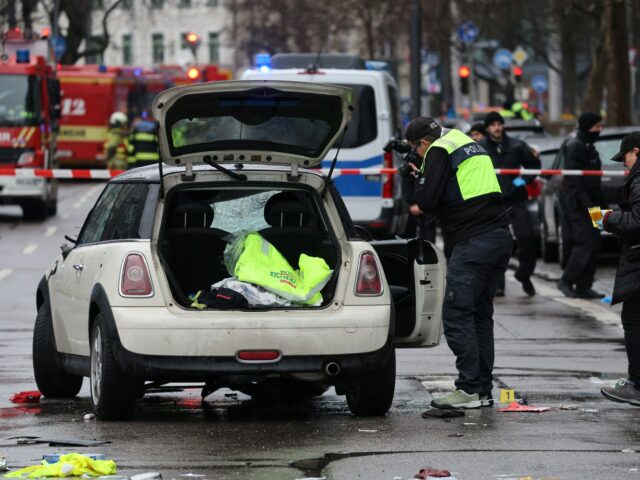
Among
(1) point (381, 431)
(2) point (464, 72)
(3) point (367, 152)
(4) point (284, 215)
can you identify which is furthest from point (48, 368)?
(2) point (464, 72)

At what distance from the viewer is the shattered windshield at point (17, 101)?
2847cm

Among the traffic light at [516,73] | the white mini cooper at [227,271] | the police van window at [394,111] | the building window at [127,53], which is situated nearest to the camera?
the white mini cooper at [227,271]

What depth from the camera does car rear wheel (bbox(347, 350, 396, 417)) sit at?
28.7 feet

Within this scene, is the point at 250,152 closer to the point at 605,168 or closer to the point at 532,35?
the point at 605,168

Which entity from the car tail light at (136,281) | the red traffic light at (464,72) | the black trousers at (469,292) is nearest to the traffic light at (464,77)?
the red traffic light at (464,72)

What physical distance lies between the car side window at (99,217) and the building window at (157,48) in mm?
98675

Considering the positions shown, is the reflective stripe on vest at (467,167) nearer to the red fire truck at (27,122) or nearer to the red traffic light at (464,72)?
the red fire truck at (27,122)

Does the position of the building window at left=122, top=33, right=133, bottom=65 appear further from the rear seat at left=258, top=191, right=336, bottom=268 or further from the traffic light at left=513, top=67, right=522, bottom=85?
the rear seat at left=258, top=191, right=336, bottom=268

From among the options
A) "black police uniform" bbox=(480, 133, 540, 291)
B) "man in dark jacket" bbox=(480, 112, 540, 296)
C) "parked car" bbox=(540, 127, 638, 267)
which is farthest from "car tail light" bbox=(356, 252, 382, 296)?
"parked car" bbox=(540, 127, 638, 267)

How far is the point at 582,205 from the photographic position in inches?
649

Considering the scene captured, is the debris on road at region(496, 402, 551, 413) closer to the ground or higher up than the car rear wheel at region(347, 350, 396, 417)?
closer to the ground

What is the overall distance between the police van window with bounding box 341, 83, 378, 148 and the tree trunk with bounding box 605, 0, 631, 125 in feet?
32.3

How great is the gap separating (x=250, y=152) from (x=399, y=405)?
1602 mm

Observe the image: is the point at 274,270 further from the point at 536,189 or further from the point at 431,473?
the point at 536,189
